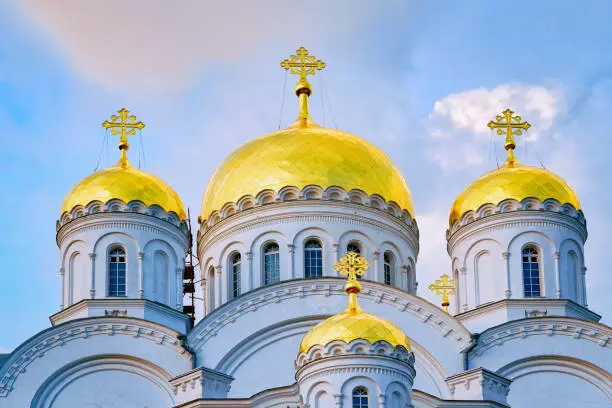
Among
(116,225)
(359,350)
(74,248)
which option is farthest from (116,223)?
(359,350)

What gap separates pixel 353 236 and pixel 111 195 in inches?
180

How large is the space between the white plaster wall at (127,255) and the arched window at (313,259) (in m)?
2.42

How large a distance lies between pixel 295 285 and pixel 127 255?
3427 mm

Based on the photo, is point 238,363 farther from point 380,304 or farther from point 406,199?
point 406,199

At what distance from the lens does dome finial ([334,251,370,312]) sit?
93.0ft

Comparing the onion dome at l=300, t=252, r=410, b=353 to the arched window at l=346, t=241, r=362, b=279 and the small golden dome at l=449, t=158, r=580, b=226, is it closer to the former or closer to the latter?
the arched window at l=346, t=241, r=362, b=279

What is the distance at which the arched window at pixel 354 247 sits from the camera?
108ft

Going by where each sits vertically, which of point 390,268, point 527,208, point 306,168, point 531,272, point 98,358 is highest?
point 306,168

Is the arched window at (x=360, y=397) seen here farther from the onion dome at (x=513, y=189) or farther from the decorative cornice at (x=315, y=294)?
the onion dome at (x=513, y=189)

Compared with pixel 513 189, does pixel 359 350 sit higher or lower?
lower

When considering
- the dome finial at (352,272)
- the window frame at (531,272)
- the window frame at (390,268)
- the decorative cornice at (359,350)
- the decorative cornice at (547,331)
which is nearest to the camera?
the decorative cornice at (359,350)

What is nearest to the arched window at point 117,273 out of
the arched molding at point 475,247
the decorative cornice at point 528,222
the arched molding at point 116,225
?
the arched molding at point 116,225

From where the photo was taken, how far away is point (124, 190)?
33156 mm

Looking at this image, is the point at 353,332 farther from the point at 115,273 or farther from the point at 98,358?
the point at 115,273
